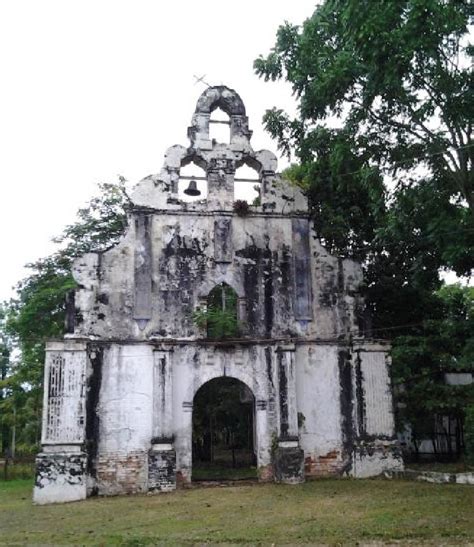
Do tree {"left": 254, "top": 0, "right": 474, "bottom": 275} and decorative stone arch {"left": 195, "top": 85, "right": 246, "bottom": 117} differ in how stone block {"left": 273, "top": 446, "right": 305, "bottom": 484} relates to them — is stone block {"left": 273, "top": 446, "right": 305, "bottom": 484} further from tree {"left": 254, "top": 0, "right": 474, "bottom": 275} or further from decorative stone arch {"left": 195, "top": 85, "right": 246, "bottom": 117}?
decorative stone arch {"left": 195, "top": 85, "right": 246, "bottom": 117}

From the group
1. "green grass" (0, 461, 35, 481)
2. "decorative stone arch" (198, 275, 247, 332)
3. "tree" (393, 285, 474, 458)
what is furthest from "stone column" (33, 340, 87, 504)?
"green grass" (0, 461, 35, 481)

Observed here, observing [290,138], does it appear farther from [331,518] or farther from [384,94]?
[331,518]

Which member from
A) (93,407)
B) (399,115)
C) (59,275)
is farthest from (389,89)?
(59,275)

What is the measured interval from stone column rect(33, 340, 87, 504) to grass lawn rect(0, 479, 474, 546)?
0.54m

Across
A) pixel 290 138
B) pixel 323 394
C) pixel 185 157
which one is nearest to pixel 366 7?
pixel 290 138

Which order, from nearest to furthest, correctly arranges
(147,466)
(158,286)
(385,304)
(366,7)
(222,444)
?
(366,7), (147,466), (158,286), (385,304), (222,444)

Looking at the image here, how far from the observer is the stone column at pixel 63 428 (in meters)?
12.8

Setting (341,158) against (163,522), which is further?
(341,158)

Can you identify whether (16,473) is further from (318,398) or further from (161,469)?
(318,398)

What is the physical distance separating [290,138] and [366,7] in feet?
13.6

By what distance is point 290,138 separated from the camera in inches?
547

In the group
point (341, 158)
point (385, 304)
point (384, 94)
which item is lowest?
point (385, 304)

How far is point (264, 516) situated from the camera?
955 cm

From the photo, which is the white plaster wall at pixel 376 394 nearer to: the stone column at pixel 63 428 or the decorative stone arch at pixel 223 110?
the decorative stone arch at pixel 223 110
